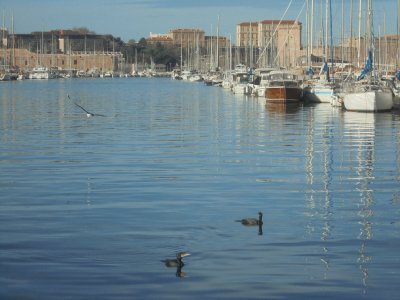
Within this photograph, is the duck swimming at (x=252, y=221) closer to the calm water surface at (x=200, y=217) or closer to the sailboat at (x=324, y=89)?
the calm water surface at (x=200, y=217)

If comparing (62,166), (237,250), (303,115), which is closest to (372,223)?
(237,250)

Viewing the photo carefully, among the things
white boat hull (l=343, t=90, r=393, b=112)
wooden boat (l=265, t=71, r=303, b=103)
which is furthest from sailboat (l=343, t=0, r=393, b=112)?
wooden boat (l=265, t=71, r=303, b=103)

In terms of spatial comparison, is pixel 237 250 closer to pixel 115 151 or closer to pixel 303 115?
pixel 115 151

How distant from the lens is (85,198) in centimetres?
1681

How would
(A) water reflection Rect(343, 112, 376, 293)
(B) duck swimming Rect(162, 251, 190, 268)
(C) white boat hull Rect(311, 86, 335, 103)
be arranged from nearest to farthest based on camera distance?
(B) duck swimming Rect(162, 251, 190, 268) < (A) water reflection Rect(343, 112, 376, 293) < (C) white boat hull Rect(311, 86, 335, 103)

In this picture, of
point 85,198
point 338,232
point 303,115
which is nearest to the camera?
point 338,232

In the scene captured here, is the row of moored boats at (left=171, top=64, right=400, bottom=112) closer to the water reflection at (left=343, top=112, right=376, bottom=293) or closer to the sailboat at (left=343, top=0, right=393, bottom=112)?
the sailboat at (left=343, top=0, right=393, bottom=112)

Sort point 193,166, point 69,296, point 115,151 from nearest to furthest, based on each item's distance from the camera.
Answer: point 69,296, point 193,166, point 115,151

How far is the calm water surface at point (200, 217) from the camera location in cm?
1071

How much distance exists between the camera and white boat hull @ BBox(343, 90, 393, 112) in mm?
41969

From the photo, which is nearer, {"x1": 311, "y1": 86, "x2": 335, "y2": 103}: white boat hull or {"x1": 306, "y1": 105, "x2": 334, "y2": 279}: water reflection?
{"x1": 306, "y1": 105, "x2": 334, "y2": 279}: water reflection

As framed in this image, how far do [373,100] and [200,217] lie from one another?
2843 centimetres

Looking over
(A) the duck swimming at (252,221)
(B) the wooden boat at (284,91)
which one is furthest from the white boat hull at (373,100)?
(A) the duck swimming at (252,221)

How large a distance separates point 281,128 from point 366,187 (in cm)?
1652
